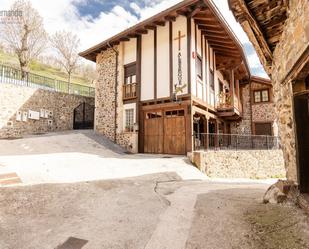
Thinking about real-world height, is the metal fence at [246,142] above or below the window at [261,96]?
below

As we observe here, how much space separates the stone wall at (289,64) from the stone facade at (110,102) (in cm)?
838

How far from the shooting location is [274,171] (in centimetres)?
1152

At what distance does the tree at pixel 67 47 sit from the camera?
22594 mm

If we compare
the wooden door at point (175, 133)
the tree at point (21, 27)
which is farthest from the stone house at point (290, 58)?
the tree at point (21, 27)

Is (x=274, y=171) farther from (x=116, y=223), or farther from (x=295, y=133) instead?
(x=116, y=223)

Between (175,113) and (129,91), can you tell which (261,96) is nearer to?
(175,113)

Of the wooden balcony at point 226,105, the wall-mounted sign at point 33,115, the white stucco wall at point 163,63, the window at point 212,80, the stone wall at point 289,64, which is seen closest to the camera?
the stone wall at point 289,64

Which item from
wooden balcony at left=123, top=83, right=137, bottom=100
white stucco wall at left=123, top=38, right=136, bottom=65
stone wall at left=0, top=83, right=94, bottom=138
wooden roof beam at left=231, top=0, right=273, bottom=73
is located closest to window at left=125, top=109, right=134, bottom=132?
wooden balcony at left=123, top=83, right=137, bottom=100

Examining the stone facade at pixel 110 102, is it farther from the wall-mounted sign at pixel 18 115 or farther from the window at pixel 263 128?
the window at pixel 263 128

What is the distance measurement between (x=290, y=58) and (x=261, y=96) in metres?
16.2

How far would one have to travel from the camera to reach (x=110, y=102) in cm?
1328

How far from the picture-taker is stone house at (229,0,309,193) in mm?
2852

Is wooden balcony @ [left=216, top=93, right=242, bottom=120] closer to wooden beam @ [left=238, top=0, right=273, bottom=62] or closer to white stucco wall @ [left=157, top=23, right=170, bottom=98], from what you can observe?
white stucco wall @ [left=157, top=23, right=170, bottom=98]

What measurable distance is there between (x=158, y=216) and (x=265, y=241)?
5.50 feet
